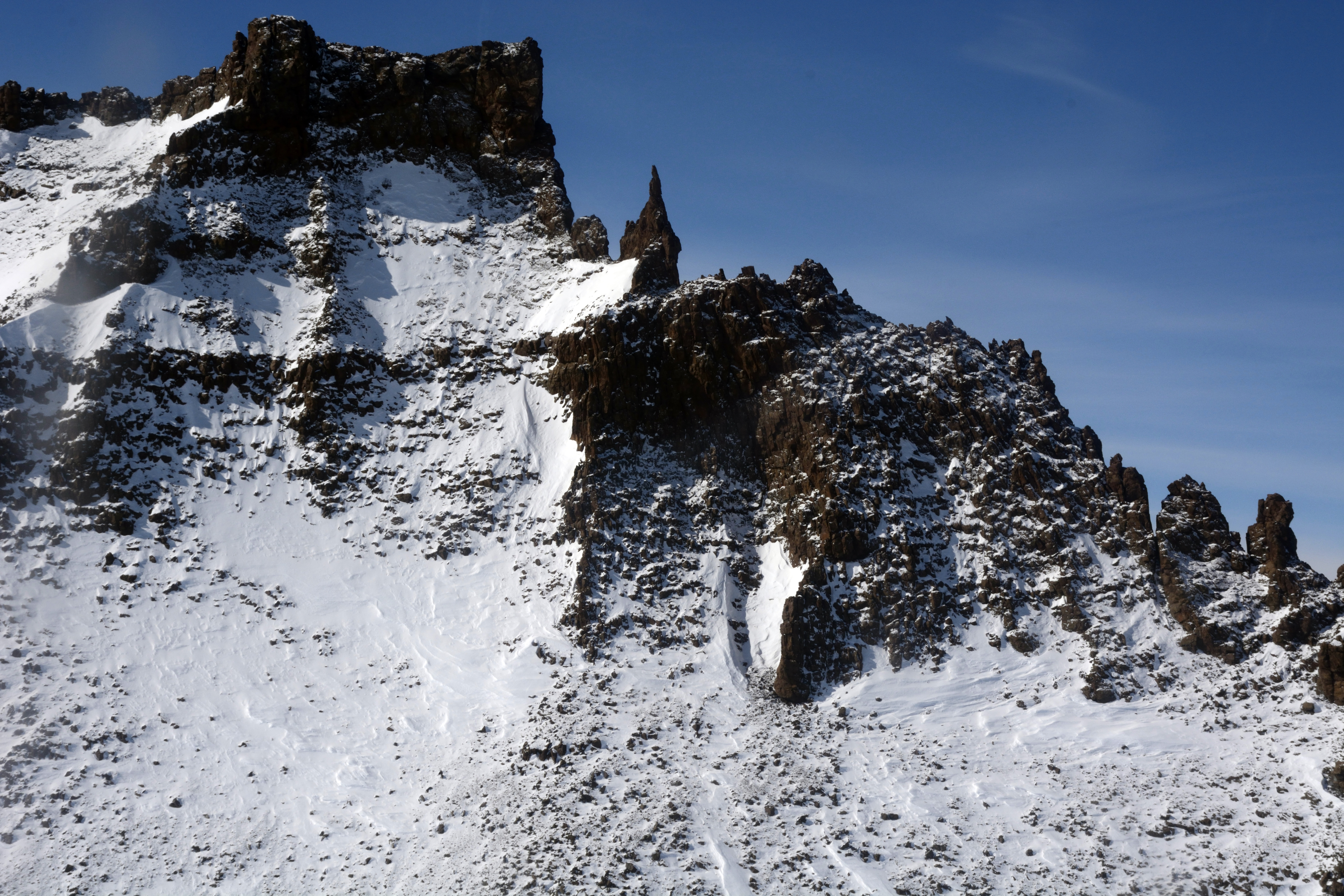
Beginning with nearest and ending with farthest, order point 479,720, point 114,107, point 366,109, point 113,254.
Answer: point 479,720
point 113,254
point 366,109
point 114,107

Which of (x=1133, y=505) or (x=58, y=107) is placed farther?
(x=58, y=107)

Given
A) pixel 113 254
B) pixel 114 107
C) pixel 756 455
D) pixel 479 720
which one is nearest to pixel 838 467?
pixel 756 455

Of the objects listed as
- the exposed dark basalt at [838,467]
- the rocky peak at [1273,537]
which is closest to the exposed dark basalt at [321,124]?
the exposed dark basalt at [838,467]

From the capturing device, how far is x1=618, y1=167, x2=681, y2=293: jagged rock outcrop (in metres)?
→ 69.3

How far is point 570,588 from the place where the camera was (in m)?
55.4

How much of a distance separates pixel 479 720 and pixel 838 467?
2474cm

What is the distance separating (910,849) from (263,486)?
40478 mm

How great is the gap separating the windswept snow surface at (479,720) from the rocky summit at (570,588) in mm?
204

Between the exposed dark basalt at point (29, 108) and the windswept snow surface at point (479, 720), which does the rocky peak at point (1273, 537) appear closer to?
the windswept snow surface at point (479, 720)

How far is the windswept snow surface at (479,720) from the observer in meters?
40.5

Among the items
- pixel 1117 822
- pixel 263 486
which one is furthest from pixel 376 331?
pixel 1117 822

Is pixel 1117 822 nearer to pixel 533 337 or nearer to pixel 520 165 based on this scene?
pixel 533 337

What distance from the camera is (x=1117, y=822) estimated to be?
138ft

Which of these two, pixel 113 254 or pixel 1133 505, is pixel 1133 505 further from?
pixel 113 254
